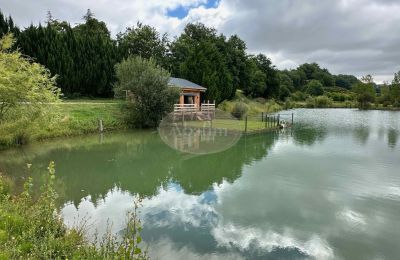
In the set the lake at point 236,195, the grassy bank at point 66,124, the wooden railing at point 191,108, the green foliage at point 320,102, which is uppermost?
the green foliage at point 320,102

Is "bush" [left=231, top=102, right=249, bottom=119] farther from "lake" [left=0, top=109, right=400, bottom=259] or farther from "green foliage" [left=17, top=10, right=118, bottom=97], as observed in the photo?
"lake" [left=0, top=109, right=400, bottom=259]

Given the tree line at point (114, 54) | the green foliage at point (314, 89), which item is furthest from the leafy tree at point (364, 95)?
the tree line at point (114, 54)

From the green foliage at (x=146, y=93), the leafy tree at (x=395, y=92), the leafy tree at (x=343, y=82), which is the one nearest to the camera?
the green foliage at (x=146, y=93)

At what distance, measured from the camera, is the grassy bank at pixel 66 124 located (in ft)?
50.1

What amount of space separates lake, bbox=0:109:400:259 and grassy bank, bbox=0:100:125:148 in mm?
736

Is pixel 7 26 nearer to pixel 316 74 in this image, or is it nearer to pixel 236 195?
pixel 236 195

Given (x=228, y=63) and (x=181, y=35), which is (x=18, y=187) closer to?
(x=228, y=63)

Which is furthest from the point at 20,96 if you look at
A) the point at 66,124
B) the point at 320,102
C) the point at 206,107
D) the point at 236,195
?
the point at 320,102

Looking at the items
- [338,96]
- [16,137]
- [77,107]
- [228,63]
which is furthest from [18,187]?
[338,96]

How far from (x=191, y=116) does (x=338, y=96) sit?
7081cm

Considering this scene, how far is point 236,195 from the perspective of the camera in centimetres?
1016

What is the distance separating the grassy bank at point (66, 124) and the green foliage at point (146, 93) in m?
1.46

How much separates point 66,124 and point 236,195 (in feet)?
A: 49.0

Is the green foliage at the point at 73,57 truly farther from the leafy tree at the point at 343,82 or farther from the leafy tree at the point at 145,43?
the leafy tree at the point at 343,82
